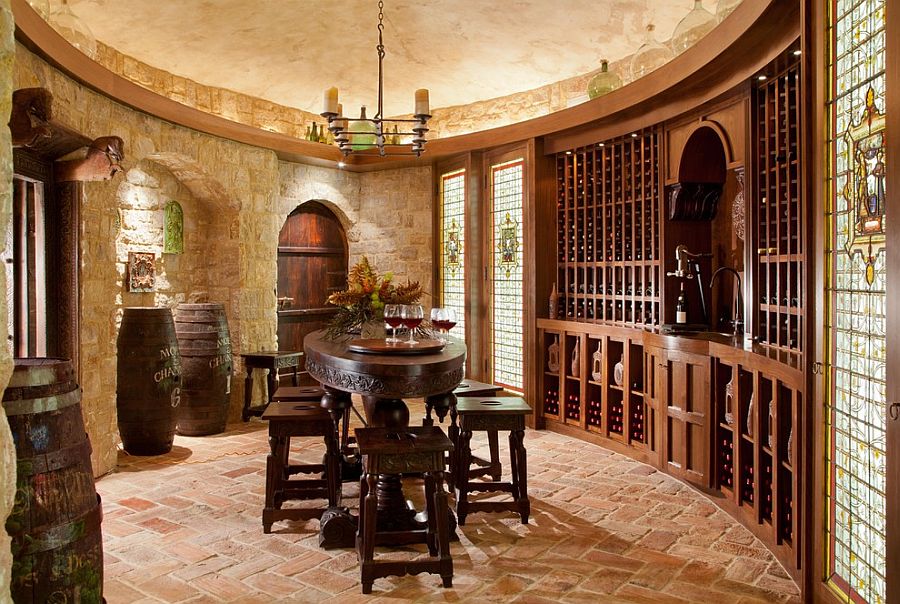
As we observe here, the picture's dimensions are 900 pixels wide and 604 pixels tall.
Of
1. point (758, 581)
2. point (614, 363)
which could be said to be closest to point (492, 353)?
point (614, 363)

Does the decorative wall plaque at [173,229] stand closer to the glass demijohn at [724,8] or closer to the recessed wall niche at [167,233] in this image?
the recessed wall niche at [167,233]

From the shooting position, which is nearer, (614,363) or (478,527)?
(478,527)

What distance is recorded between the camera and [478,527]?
3.57m

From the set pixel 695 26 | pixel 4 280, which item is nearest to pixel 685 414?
pixel 695 26

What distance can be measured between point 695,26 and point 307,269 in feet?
14.8

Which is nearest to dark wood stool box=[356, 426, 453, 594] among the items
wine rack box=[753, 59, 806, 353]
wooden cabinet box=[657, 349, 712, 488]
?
wine rack box=[753, 59, 806, 353]

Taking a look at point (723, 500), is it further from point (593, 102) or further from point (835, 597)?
point (593, 102)

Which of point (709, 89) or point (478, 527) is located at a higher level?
point (709, 89)

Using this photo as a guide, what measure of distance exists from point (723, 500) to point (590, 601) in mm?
1487

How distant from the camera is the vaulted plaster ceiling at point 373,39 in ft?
15.4

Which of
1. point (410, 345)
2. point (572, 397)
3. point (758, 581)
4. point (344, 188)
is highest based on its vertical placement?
point (344, 188)

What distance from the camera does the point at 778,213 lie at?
11.1ft

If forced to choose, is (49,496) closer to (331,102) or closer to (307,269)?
(331,102)

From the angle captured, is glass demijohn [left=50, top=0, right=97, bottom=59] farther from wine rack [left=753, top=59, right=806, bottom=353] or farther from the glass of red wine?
wine rack [left=753, top=59, right=806, bottom=353]
